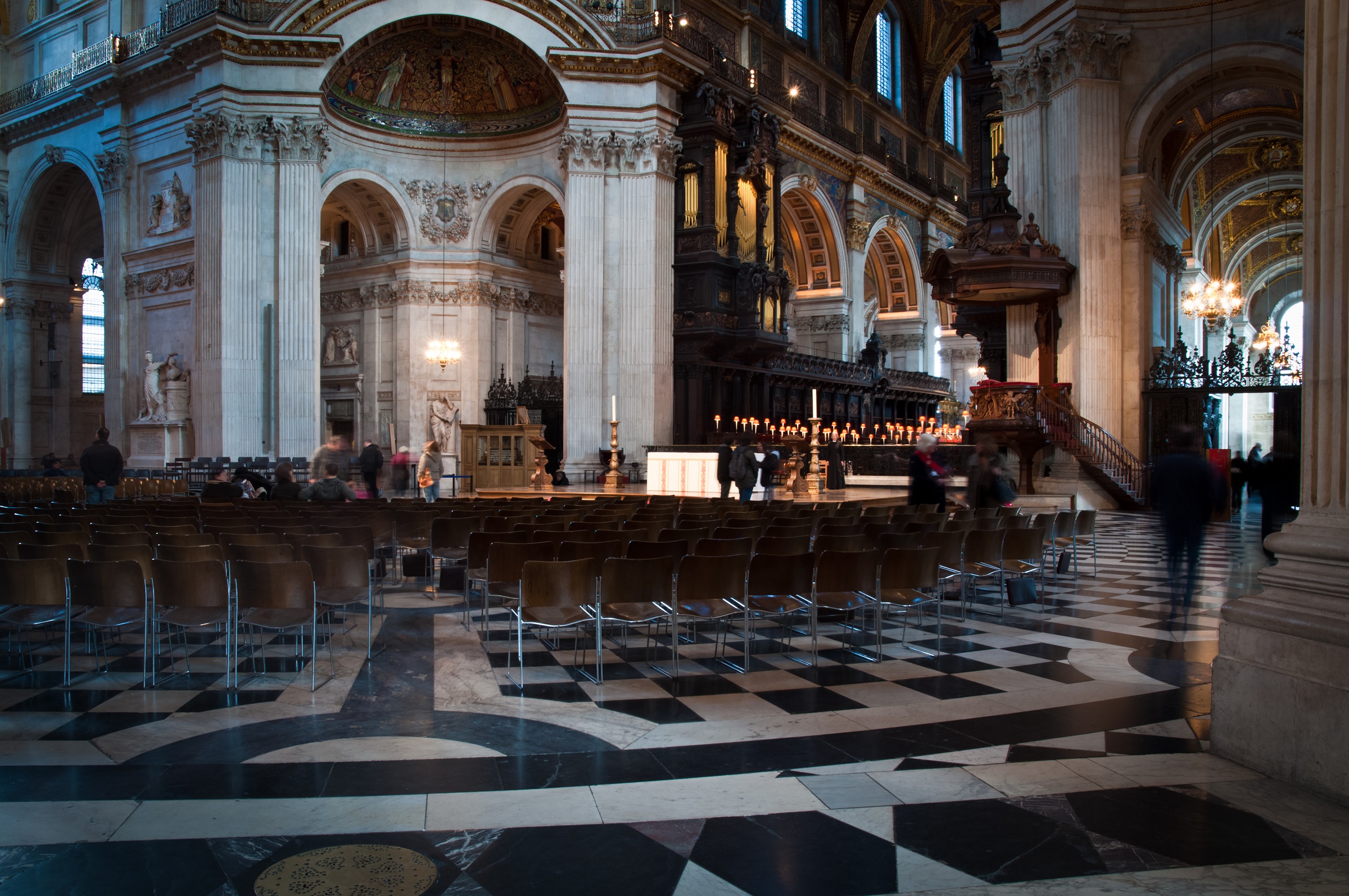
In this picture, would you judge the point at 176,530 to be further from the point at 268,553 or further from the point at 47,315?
the point at 47,315

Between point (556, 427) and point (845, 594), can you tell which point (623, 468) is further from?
point (845, 594)

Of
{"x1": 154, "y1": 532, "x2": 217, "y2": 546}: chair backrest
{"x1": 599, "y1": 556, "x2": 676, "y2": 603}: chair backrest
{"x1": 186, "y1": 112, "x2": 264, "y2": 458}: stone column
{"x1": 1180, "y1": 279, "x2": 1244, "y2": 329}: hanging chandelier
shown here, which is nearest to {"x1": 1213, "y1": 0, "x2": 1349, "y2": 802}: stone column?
{"x1": 599, "y1": 556, "x2": 676, "y2": 603}: chair backrest

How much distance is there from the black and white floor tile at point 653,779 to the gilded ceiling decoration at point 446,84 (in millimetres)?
20174

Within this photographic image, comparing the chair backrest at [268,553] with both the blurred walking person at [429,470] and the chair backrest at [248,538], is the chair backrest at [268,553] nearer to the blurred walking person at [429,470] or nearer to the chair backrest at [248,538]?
the chair backrest at [248,538]

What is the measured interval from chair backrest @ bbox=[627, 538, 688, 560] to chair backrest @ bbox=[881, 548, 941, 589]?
1428mm

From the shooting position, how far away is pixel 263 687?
5.21 m

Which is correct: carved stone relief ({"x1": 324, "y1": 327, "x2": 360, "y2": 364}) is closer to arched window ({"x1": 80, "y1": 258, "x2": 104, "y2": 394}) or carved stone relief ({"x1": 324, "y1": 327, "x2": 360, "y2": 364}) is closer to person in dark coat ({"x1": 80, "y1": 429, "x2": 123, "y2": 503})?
person in dark coat ({"x1": 80, "y1": 429, "x2": 123, "y2": 503})

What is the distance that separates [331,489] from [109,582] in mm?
5226

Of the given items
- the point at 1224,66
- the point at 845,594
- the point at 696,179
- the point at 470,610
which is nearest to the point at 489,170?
the point at 696,179

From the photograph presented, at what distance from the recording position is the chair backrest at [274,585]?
17.3ft

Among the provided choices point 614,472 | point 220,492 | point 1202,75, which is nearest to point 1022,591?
point 220,492

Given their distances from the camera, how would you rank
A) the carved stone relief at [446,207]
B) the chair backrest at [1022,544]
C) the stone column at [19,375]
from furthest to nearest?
the stone column at [19,375] < the carved stone relief at [446,207] < the chair backrest at [1022,544]

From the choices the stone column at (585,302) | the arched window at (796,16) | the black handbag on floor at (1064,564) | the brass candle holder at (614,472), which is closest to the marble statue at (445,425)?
the stone column at (585,302)

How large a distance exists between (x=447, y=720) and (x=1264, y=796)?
3579 mm
